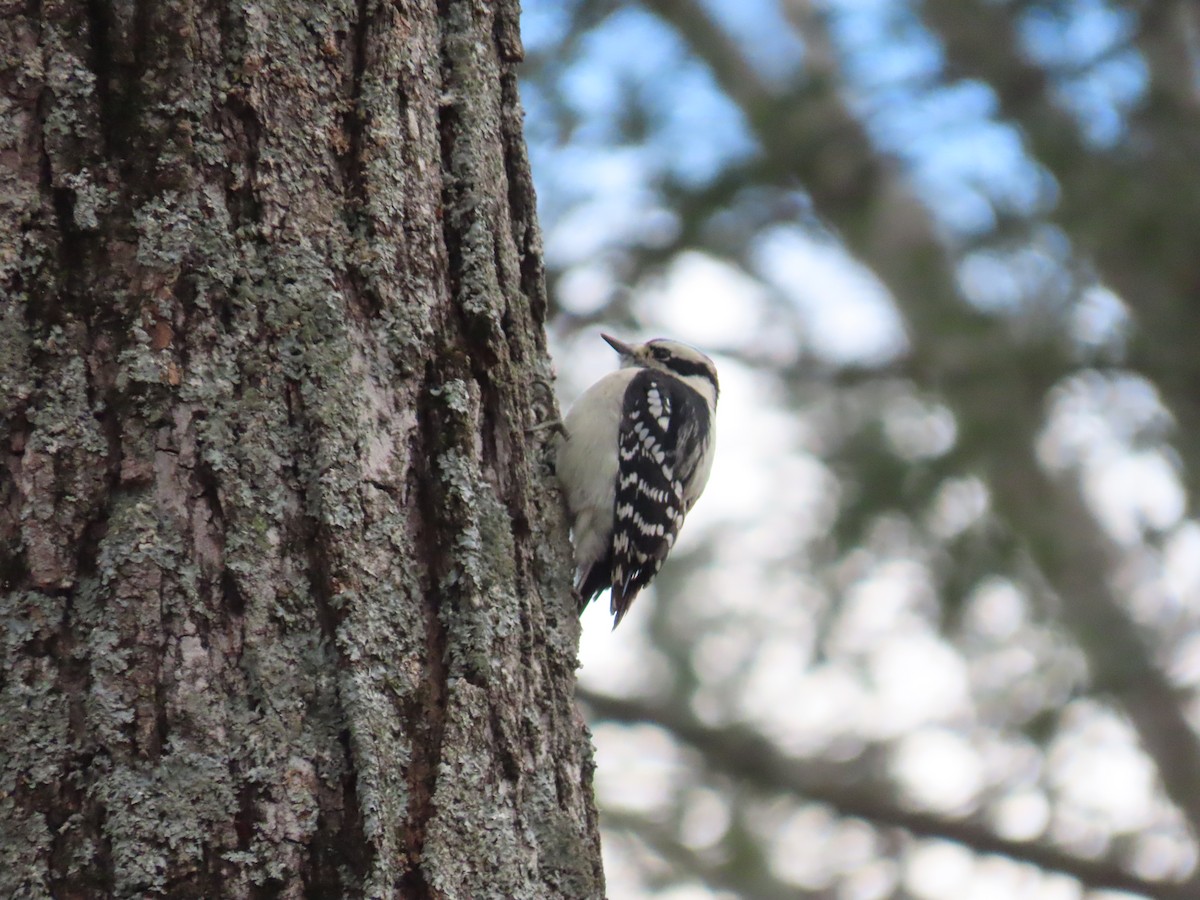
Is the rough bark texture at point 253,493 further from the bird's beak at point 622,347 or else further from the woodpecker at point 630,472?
the bird's beak at point 622,347

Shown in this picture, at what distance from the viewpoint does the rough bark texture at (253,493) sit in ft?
5.84

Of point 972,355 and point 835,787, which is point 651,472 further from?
point 972,355

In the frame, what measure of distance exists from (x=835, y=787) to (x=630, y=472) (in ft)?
10.1

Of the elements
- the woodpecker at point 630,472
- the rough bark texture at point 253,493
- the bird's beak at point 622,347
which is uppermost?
the bird's beak at point 622,347

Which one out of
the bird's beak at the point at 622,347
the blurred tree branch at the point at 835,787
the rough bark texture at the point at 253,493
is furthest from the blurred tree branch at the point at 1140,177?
the rough bark texture at the point at 253,493

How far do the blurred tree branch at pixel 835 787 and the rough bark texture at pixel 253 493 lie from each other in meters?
4.50

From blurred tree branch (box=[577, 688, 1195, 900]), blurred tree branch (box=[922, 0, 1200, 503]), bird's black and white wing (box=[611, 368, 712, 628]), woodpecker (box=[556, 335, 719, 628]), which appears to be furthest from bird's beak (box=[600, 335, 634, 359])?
blurred tree branch (box=[922, 0, 1200, 503])

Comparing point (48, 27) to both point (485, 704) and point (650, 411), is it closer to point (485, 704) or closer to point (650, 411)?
point (485, 704)

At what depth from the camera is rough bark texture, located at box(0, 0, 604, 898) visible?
178 cm

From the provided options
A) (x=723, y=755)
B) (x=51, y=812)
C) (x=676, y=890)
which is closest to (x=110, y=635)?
(x=51, y=812)

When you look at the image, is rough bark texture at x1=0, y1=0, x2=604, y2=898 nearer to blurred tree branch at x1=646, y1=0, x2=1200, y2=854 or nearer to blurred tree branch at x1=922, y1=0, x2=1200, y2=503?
blurred tree branch at x1=646, y1=0, x2=1200, y2=854

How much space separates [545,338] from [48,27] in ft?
3.98

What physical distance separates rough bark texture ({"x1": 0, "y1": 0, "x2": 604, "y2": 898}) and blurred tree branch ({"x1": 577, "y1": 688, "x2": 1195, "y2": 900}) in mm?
4503

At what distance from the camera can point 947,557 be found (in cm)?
715
